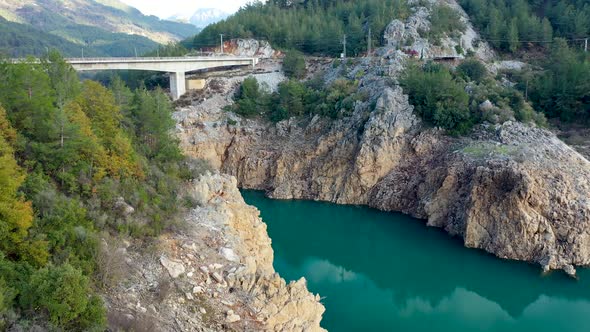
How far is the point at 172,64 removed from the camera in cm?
4997

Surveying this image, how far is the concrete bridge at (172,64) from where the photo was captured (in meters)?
44.6

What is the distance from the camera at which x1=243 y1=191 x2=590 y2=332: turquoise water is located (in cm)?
2402

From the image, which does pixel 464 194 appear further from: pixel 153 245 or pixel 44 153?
pixel 44 153

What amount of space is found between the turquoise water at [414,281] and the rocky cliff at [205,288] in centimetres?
653

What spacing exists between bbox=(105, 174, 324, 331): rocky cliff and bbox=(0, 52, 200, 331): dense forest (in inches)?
31.8

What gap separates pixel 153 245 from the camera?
53.8 feet

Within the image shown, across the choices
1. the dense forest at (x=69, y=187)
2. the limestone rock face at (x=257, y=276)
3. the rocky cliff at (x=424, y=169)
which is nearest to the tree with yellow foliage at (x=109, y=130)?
the dense forest at (x=69, y=187)

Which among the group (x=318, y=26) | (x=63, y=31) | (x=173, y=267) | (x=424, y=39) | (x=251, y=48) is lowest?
(x=173, y=267)

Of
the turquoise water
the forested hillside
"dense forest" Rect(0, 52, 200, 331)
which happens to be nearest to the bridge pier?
the turquoise water

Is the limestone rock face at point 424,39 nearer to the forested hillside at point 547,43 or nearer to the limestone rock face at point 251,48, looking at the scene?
the forested hillside at point 547,43

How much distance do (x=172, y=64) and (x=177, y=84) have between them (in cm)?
201

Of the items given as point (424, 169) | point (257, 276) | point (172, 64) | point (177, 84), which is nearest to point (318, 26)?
point (172, 64)

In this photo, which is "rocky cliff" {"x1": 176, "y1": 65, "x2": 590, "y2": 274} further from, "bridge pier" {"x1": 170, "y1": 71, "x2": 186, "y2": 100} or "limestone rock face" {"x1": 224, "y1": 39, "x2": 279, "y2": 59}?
"limestone rock face" {"x1": 224, "y1": 39, "x2": 279, "y2": 59}

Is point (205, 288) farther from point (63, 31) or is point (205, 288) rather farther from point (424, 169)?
point (63, 31)
